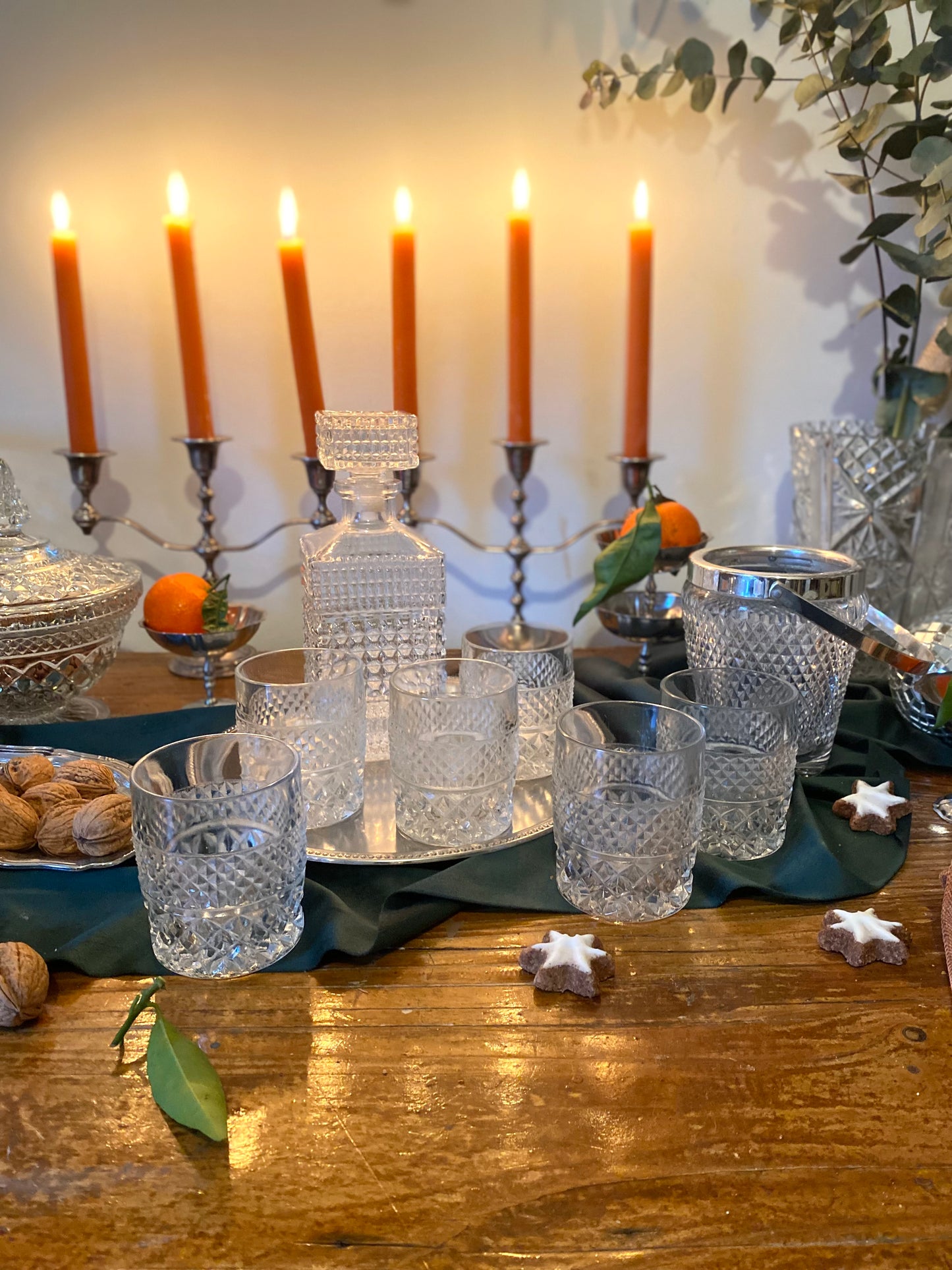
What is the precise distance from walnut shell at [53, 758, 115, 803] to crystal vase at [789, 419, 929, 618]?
68 cm

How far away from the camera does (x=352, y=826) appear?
Answer: 0.68 meters

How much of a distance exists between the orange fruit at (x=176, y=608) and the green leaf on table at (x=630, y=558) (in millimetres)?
336

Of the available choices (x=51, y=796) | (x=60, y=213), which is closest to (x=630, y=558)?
(x=51, y=796)

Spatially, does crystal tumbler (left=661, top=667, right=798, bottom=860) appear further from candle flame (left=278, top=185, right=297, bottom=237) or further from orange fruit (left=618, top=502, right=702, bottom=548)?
candle flame (left=278, top=185, right=297, bottom=237)

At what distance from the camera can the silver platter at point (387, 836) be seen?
638 millimetres

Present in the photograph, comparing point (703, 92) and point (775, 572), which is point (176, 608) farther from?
point (703, 92)

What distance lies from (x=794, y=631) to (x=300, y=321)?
54cm

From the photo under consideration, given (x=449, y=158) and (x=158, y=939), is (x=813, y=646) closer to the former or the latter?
(x=158, y=939)

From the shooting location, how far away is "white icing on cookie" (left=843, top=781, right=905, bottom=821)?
0.69 meters

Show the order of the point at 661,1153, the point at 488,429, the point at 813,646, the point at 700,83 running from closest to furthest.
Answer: the point at 661,1153 < the point at 813,646 < the point at 700,83 < the point at 488,429

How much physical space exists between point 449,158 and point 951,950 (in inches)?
35.1

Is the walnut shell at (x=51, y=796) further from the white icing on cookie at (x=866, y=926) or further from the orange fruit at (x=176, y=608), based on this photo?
the white icing on cookie at (x=866, y=926)

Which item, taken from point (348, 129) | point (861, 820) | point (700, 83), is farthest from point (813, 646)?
point (348, 129)

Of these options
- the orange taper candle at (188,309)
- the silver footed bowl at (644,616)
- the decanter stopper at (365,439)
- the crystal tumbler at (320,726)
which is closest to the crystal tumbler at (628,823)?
the crystal tumbler at (320,726)
